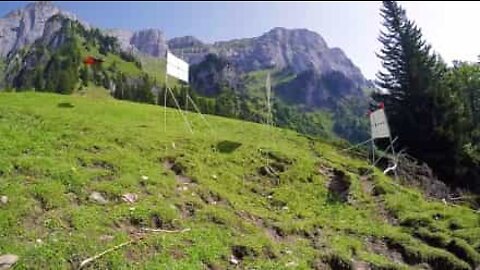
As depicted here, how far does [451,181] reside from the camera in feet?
121

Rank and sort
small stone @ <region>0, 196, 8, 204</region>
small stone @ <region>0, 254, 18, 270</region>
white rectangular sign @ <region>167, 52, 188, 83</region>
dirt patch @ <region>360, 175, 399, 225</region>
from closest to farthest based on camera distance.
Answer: small stone @ <region>0, 254, 18, 270</region> < small stone @ <region>0, 196, 8, 204</region> < dirt patch @ <region>360, 175, 399, 225</region> < white rectangular sign @ <region>167, 52, 188, 83</region>

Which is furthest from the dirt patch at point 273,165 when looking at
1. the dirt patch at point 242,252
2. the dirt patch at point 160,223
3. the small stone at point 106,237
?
the small stone at point 106,237

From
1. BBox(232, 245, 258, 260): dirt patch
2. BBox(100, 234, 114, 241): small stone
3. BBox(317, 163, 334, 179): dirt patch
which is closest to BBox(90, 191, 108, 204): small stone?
BBox(100, 234, 114, 241): small stone

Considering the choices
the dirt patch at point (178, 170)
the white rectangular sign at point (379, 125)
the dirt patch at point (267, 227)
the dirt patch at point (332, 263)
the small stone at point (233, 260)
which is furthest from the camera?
the white rectangular sign at point (379, 125)

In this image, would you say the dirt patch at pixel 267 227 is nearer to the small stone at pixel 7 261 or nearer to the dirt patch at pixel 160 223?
the dirt patch at pixel 160 223

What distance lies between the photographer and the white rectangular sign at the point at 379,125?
92.8 ft

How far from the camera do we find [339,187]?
2591 centimetres

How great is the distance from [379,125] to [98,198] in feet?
53.0

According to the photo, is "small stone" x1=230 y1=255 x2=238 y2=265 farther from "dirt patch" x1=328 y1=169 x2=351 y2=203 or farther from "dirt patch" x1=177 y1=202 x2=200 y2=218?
"dirt patch" x1=328 y1=169 x2=351 y2=203

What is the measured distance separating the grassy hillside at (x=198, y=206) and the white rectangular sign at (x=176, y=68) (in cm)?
308

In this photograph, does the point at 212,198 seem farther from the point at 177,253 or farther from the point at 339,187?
the point at 339,187

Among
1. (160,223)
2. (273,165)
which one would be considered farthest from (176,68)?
(160,223)

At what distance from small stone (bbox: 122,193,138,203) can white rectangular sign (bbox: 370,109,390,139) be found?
14.5 meters

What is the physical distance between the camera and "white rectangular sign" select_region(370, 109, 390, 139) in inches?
1113
